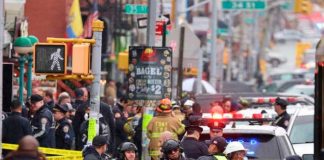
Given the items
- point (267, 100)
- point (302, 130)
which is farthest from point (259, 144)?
point (267, 100)

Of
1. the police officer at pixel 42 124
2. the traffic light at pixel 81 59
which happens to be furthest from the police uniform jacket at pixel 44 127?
the traffic light at pixel 81 59

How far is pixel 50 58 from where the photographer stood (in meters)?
14.9

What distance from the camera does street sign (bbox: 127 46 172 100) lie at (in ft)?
63.1

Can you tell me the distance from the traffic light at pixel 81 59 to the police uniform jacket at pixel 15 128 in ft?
7.29

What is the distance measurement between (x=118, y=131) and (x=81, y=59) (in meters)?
6.50

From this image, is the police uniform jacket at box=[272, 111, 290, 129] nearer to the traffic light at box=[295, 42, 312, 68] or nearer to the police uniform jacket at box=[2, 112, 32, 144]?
the police uniform jacket at box=[2, 112, 32, 144]

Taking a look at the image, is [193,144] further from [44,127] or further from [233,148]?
[44,127]

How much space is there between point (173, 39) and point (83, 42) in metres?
11.4

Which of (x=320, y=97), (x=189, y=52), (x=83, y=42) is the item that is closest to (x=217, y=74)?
(x=189, y=52)

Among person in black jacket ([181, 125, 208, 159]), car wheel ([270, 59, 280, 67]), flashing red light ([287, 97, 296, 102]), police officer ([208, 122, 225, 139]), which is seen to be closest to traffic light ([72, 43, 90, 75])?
person in black jacket ([181, 125, 208, 159])

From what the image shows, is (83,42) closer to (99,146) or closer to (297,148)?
(99,146)

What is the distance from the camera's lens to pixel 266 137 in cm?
1595

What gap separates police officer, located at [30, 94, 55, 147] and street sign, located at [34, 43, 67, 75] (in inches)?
105

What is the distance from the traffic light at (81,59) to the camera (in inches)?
586
